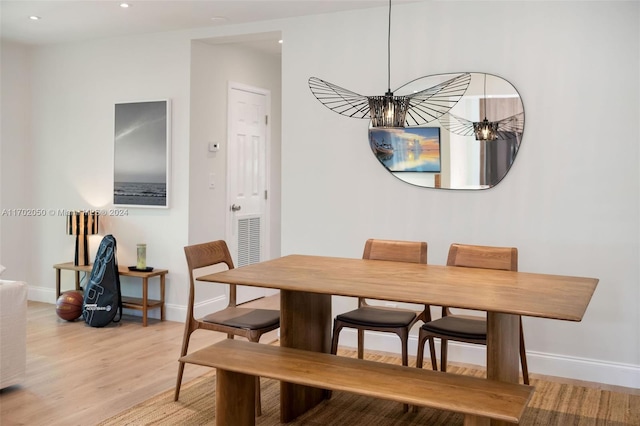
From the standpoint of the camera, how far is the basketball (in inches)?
207

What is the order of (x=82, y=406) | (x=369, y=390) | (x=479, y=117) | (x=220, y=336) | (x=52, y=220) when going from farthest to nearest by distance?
1. (x=52, y=220)
2. (x=220, y=336)
3. (x=479, y=117)
4. (x=82, y=406)
5. (x=369, y=390)

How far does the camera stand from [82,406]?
3.41 metres

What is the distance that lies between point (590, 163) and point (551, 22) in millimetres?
955

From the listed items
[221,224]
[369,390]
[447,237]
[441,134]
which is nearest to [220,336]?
[221,224]

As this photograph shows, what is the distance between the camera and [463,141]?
13.9ft

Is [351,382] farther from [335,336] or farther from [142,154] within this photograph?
[142,154]

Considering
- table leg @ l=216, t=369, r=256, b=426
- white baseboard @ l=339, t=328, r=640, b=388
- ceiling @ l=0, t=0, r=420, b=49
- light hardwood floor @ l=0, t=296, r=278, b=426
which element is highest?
ceiling @ l=0, t=0, r=420, b=49

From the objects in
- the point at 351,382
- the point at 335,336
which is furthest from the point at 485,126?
the point at 351,382

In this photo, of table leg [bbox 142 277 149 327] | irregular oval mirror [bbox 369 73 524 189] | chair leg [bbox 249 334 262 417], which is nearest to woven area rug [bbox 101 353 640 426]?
chair leg [bbox 249 334 262 417]

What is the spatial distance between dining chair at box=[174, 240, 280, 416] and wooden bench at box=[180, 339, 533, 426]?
229 mm

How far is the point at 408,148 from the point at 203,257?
1715 millimetres

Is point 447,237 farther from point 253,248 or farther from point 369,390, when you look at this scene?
point 253,248

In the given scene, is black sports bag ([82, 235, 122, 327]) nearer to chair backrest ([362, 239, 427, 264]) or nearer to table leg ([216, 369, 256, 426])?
chair backrest ([362, 239, 427, 264])

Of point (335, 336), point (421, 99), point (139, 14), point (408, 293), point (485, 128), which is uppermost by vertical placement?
point (139, 14)
